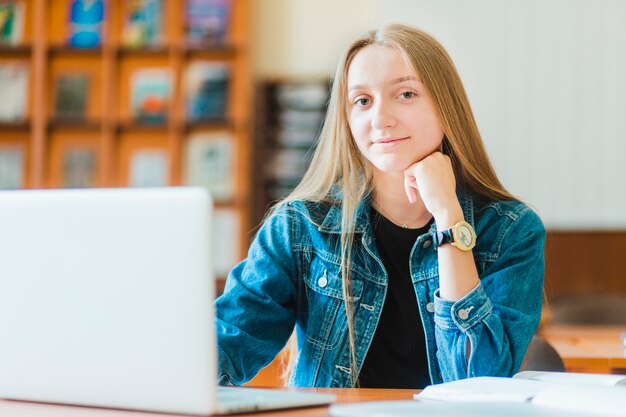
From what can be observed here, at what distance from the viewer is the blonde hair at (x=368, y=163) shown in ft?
6.08

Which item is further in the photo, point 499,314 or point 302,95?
point 302,95

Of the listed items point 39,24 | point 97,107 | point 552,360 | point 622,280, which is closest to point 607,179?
point 622,280

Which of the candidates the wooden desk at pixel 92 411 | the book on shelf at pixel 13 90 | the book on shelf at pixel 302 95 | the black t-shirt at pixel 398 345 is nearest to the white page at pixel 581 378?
the wooden desk at pixel 92 411

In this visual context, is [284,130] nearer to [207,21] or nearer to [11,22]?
[207,21]

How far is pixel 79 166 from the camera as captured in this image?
5879mm

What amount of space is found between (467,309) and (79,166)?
15.1ft

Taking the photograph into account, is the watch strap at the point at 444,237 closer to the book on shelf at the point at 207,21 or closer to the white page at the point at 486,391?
the white page at the point at 486,391

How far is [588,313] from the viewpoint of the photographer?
4.95 m

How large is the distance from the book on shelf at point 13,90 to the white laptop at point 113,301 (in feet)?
15.8

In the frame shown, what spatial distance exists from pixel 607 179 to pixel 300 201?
181 inches

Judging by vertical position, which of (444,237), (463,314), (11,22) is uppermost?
(11,22)

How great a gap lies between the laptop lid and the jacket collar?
2.47 ft

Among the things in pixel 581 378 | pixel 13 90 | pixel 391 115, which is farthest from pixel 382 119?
pixel 13 90

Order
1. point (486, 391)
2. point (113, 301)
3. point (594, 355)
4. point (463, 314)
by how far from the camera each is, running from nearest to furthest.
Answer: point (113, 301)
point (486, 391)
point (463, 314)
point (594, 355)
